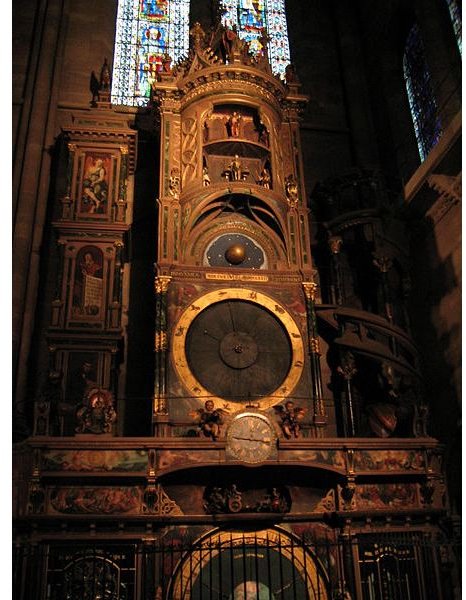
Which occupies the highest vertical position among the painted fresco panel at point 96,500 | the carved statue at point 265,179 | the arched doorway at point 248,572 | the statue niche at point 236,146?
the statue niche at point 236,146

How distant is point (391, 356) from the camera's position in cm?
1111

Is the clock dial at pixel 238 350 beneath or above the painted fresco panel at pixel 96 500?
above

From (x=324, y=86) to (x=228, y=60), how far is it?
4225mm

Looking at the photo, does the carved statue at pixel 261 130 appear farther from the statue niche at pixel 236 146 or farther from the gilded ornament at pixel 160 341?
the gilded ornament at pixel 160 341

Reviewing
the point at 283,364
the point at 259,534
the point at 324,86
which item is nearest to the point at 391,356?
the point at 283,364

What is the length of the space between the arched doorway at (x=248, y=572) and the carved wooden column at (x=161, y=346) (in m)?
1.95

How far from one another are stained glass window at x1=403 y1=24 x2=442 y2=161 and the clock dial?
5.81 meters

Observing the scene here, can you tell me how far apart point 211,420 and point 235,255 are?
3.07 m

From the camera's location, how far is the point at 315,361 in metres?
10.7

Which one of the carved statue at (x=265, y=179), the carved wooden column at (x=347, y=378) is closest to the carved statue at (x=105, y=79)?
the carved statue at (x=265, y=179)

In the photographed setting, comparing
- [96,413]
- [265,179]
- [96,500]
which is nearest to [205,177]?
[265,179]

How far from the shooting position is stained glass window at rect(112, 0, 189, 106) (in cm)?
1558

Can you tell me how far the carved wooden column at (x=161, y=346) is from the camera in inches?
390

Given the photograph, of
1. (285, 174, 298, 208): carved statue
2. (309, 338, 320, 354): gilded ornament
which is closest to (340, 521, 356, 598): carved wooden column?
(309, 338, 320, 354): gilded ornament
